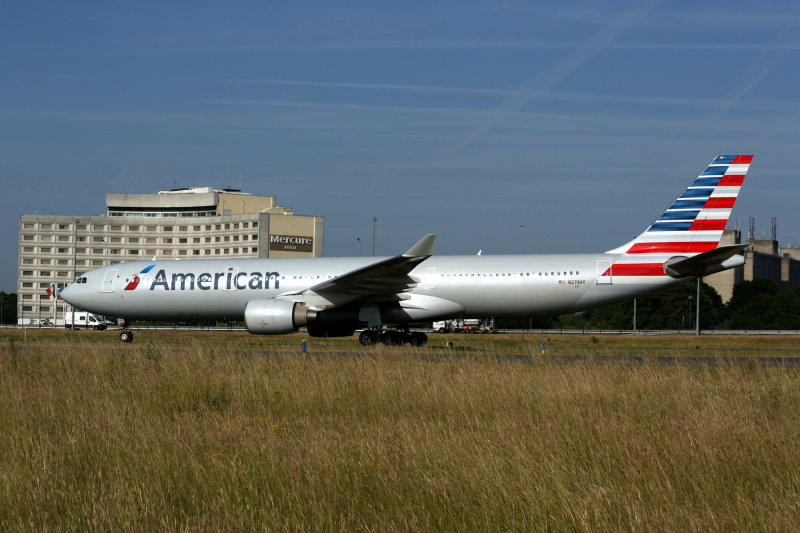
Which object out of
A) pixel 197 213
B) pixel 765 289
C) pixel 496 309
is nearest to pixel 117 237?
pixel 197 213

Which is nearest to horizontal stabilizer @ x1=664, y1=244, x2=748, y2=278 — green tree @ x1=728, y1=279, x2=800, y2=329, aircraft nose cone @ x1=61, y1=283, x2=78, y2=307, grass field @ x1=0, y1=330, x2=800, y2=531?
grass field @ x1=0, y1=330, x2=800, y2=531

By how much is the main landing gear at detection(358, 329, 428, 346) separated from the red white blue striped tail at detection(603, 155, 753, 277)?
711cm

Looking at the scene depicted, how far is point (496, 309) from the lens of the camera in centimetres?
2720

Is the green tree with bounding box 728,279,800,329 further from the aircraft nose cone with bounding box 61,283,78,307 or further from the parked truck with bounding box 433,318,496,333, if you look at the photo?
the aircraft nose cone with bounding box 61,283,78,307

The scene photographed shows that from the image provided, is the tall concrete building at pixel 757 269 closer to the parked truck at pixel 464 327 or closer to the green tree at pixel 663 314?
the green tree at pixel 663 314

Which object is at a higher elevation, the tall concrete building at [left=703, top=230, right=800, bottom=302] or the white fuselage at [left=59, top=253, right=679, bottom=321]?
the tall concrete building at [left=703, top=230, right=800, bottom=302]

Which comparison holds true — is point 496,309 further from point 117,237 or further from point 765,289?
point 117,237

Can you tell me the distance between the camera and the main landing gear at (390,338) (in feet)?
87.0

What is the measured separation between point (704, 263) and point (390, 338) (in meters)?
10.3

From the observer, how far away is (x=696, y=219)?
27031mm

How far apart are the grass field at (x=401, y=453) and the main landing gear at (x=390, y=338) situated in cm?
1396

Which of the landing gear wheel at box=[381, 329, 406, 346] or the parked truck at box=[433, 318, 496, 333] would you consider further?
the parked truck at box=[433, 318, 496, 333]

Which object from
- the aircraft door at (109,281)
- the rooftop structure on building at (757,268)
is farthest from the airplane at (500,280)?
the rooftop structure on building at (757,268)

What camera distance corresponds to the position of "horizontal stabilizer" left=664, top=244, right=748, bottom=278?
79.5 feet
